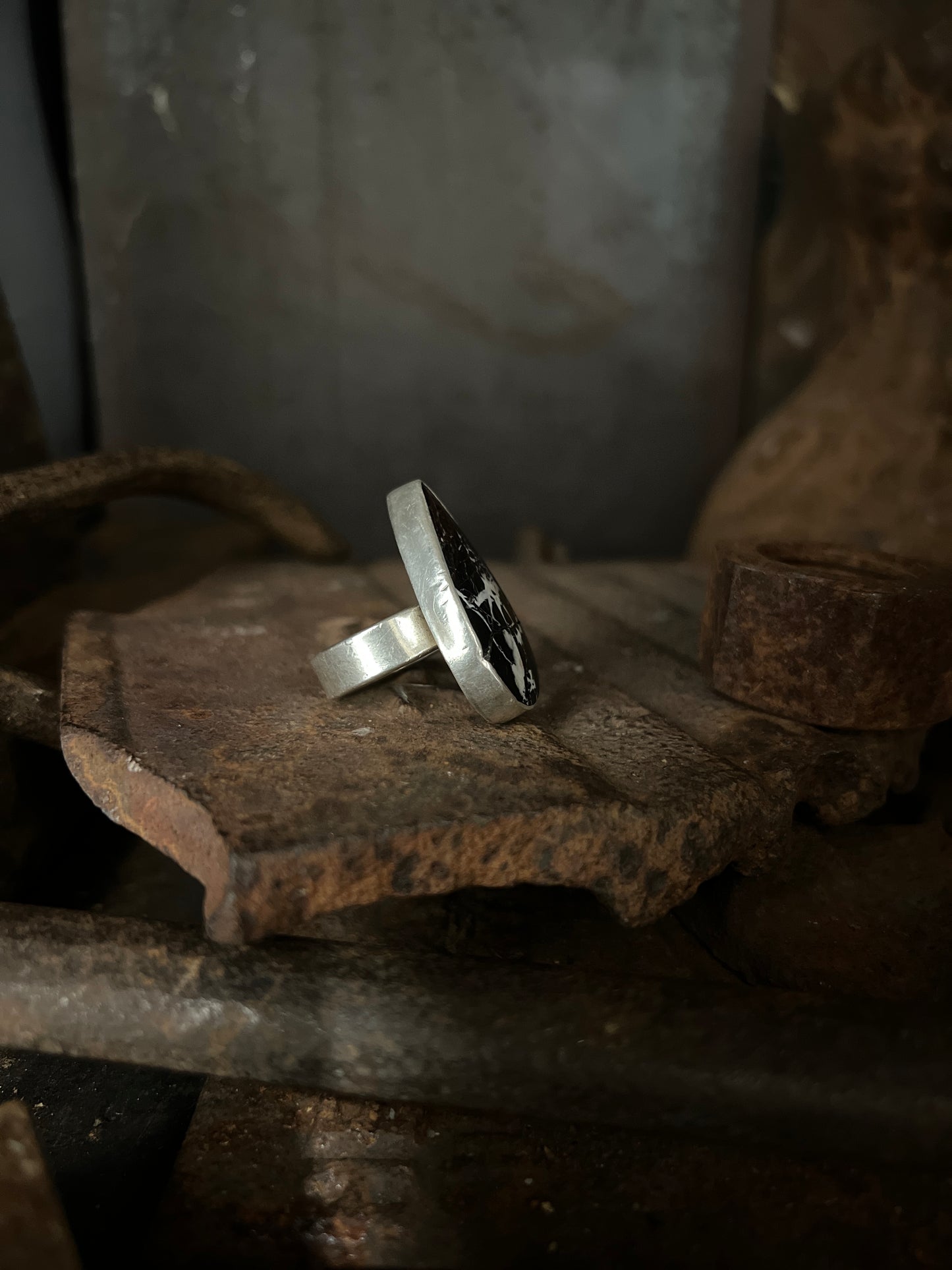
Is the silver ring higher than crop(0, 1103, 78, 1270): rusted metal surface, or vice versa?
the silver ring

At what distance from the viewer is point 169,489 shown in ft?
6.60

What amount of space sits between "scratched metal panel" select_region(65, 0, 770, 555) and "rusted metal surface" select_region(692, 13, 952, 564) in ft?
1.28

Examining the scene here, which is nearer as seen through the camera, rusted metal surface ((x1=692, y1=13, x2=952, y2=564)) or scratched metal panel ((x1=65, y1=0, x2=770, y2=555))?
rusted metal surface ((x1=692, y1=13, x2=952, y2=564))

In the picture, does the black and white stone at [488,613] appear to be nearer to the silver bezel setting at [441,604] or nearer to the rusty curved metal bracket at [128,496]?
the silver bezel setting at [441,604]

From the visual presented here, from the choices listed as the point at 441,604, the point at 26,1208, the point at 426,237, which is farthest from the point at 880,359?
the point at 26,1208

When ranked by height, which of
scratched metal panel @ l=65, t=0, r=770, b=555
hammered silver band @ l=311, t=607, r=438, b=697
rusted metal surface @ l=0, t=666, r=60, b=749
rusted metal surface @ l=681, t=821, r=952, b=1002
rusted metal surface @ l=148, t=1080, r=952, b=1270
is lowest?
rusted metal surface @ l=148, t=1080, r=952, b=1270

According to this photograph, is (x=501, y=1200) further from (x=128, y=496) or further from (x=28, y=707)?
(x=128, y=496)

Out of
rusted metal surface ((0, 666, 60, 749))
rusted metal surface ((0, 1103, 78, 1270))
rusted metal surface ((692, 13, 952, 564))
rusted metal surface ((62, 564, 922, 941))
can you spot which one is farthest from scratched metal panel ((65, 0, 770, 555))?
rusted metal surface ((0, 1103, 78, 1270))

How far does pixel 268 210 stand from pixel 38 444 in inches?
41.8

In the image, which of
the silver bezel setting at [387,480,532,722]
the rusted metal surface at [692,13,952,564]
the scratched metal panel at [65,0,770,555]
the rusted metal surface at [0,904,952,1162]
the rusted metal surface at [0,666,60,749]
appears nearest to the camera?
the rusted metal surface at [0,904,952,1162]

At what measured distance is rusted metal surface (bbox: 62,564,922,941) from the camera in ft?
3.34

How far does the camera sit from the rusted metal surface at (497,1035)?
3.19 feet

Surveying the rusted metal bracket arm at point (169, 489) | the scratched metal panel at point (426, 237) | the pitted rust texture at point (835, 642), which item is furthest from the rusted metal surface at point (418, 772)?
the scratched metal panel at point (426, 237)

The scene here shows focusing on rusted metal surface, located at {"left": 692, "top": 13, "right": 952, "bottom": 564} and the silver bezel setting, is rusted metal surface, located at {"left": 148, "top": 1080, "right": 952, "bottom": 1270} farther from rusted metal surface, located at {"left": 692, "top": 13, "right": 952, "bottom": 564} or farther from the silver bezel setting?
rusted metal surface, located at {"left": 692, "top": 13, "right": 952, "bottom": 564}
